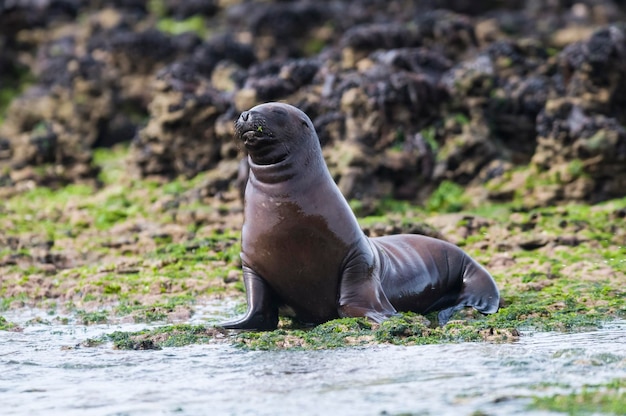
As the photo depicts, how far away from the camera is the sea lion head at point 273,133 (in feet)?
23.8

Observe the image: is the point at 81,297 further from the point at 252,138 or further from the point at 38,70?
→ the point at 38,70

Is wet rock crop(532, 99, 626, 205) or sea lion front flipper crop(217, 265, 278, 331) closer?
sea lion front flipper crop(217, 265, 278, 331)

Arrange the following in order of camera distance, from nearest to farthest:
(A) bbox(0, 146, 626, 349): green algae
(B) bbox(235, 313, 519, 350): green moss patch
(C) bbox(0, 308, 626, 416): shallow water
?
1. (C) bbox(0, 308, 626, 416): shallow water
2. (B) bbox(235, 313, 519, 350): green moss patch
3. (A) bbox(0, 146, 626, 349): green algae

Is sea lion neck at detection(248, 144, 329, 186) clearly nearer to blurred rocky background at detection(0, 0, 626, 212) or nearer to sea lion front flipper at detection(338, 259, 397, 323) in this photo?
sea lion front flipper at detection(338, 259, 397, 323)

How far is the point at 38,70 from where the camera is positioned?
24.7 metres

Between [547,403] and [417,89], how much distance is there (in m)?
10.9

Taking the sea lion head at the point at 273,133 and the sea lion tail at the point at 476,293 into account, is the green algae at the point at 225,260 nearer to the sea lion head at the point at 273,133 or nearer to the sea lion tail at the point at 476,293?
the sea lion tail at the point at 476,293

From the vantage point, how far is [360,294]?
729 centimetres

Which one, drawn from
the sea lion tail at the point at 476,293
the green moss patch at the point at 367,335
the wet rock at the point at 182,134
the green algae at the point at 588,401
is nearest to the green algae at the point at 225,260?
the green moss patch at the point at 367,335

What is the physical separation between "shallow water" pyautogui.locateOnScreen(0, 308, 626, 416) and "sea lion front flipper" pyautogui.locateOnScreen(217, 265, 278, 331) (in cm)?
77

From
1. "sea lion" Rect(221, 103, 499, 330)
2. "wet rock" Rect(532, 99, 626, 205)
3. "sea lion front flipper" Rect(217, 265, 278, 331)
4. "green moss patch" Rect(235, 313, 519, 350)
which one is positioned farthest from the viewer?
"wet rock" Rect(532, 99, 626, 205)

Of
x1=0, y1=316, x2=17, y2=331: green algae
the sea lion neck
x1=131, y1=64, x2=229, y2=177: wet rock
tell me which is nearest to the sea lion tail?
the sea lion neck

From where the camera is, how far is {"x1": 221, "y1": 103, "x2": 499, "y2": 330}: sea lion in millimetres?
7301

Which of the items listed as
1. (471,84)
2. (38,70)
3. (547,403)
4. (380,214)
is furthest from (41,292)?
(38,70)
